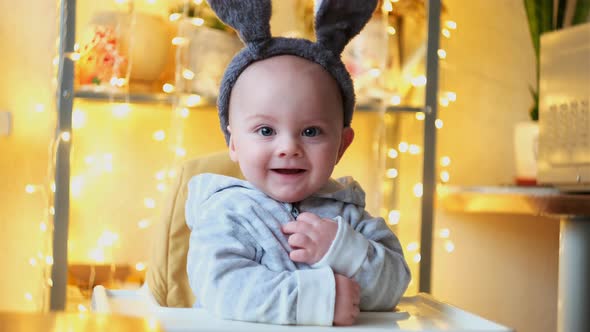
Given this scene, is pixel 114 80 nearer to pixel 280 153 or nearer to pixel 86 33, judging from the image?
pixel 86 33

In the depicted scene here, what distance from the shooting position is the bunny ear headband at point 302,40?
3.10 feet

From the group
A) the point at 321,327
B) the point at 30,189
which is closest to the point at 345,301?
the point at 321,327

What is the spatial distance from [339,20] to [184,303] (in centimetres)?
59

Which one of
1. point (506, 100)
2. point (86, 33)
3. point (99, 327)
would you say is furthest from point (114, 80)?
point (99, 327)

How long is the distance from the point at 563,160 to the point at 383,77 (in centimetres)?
56

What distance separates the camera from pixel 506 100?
2.46 metres

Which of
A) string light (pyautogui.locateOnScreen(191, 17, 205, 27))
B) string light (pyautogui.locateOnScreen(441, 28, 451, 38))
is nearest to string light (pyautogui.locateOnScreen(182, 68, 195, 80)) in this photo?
string light (pyautogui.locateOnScreen(191, 17, 205, 27))

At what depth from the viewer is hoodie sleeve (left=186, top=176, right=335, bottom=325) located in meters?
0.81

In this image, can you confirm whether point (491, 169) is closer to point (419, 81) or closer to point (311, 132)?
point (419, 81)

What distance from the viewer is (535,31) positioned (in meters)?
2.33

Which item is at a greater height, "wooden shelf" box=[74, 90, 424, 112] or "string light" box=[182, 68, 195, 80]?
"string light" box=[182, 68, 195, 80]

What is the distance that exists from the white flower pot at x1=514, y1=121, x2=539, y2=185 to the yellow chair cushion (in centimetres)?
105

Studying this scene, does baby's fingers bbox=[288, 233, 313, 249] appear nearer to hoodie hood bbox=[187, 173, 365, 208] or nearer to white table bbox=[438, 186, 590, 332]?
hoodie hood bbox=[187, 173, 365, 208]

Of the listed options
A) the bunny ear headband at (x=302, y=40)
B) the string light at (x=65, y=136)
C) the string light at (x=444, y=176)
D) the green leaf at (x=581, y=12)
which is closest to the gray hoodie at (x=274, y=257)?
the bunny ear headband at (x=302, y=40)
